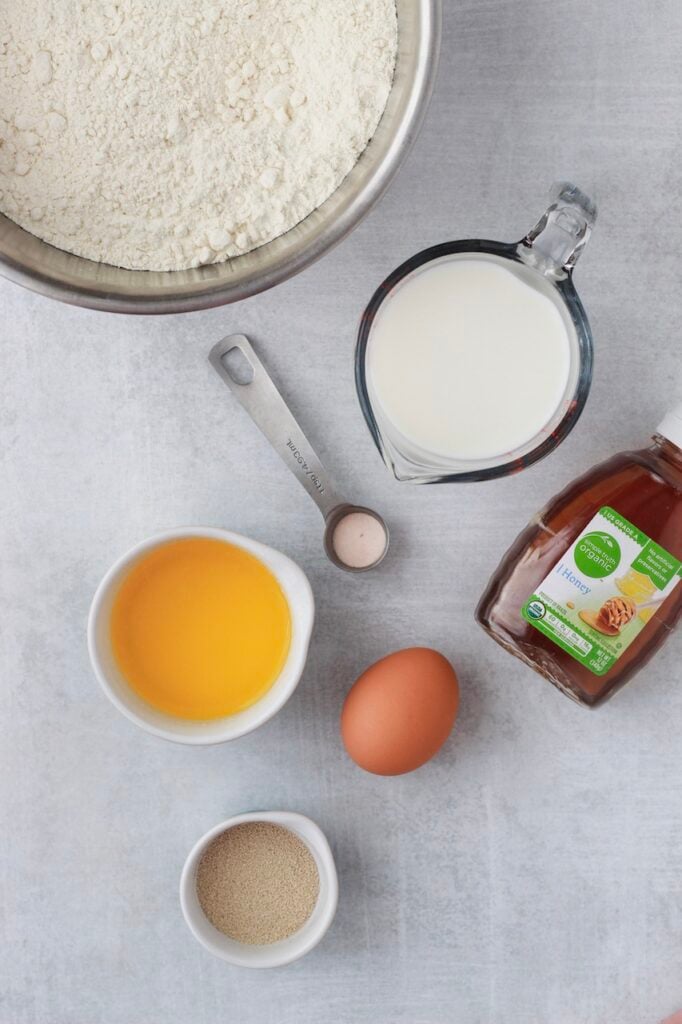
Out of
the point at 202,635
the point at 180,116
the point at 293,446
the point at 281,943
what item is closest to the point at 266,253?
the point at 180,116

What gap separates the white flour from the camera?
2.90 feet

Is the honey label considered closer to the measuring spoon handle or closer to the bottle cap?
the bottle cap

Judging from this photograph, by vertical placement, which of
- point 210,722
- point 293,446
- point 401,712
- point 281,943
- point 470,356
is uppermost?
point 470,356

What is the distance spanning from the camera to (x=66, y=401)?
114 centimetres

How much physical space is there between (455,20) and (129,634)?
0.79m

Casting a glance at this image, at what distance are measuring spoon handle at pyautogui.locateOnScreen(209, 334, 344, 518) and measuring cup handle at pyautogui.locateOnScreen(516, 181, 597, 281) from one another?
12.6 inches

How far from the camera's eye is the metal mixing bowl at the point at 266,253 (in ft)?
2.90

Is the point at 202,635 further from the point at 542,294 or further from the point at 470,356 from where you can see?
the point at 542,294

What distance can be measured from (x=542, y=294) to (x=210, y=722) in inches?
23.9

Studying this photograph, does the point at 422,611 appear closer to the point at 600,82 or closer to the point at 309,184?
the point at 309,184

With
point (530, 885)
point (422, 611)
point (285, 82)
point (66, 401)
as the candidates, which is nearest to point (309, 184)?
point (285, 82)

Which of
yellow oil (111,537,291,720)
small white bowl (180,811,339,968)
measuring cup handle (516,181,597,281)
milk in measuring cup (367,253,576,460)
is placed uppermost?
measuring cup handle (516,181,597,281)

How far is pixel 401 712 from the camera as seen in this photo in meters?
1.06

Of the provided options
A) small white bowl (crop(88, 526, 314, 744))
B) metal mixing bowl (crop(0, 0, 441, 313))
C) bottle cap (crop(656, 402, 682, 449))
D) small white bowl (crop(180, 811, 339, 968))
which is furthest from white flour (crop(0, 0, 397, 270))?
small white bowl (crop(180, 811, 339, 968))
